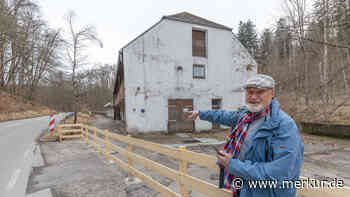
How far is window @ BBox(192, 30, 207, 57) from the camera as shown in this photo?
12.6 m

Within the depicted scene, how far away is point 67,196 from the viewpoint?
3.37 meters

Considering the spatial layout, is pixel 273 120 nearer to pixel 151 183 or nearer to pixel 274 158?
pixel 274 158

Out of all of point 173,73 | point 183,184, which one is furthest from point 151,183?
point 173,73

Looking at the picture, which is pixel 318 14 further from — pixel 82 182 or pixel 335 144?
pixel 82 182

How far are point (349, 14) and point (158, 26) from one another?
30.7ft

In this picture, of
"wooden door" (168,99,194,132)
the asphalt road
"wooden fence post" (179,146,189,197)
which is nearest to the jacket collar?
"wooden fence post" (179,146,189,197)

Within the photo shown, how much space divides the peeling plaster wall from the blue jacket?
9.97m

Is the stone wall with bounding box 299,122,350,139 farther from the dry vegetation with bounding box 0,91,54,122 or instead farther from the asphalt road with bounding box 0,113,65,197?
the dry vegetation with bounding box 0,91,54,122

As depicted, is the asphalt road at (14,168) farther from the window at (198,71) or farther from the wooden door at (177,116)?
the window at (198,71)

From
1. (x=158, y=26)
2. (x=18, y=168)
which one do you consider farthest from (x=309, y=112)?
(x=18, y=168)

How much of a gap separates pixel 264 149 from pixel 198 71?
463 inches

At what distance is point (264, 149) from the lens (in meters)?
1.25

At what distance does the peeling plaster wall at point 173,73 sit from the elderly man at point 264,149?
980 cm

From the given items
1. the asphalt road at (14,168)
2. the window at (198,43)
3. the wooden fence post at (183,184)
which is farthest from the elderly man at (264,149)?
the window at (198,43)
